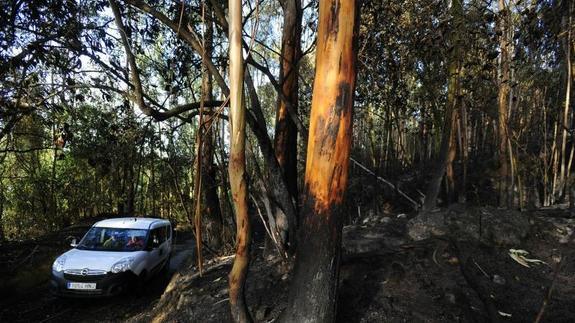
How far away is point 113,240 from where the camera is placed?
9703 mm

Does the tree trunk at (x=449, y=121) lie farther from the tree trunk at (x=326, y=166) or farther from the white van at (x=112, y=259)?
the white van at (x=112, y=259)

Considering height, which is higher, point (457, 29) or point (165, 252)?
point (457, 29)

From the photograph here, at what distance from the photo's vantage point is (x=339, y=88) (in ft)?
10.2

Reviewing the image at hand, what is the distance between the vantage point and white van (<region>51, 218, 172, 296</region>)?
8344mm

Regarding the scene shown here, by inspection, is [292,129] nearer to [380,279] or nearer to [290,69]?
[290,69]

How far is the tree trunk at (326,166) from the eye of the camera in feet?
10.2

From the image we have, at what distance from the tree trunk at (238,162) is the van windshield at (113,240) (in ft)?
22.6

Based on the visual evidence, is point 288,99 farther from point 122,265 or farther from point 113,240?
point 113,240

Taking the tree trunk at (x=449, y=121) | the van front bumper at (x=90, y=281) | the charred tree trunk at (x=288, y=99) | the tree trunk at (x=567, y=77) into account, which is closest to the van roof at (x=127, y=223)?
the van front bumper at (x=90, y=281)

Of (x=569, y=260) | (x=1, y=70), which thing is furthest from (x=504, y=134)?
(x=1, y=70)

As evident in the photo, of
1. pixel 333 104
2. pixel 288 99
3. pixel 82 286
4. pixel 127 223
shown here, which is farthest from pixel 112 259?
pixel 333 104

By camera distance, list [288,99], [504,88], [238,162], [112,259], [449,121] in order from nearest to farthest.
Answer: [238,162] → [288,99] → [449,121] → [504,88] → [112,259]

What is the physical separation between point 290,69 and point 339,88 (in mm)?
2421

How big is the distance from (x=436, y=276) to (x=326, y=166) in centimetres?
218
